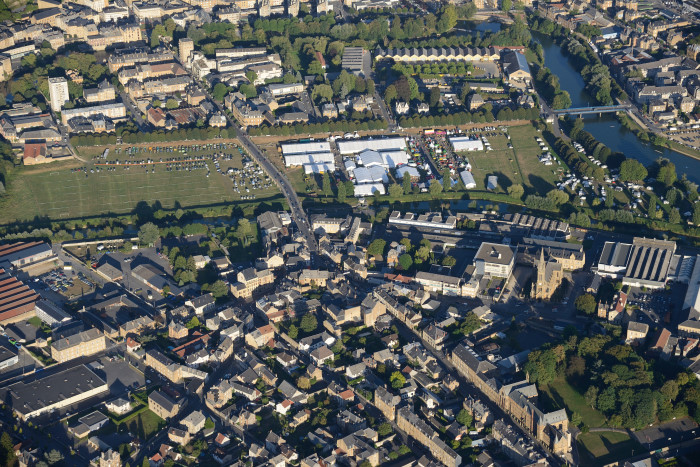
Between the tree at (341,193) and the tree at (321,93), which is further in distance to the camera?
the tree at (321,93)

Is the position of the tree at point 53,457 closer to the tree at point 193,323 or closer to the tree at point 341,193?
the tree at point 193,323

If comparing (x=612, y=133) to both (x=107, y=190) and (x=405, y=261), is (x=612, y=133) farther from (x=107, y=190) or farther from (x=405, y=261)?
(x=107, y=190)

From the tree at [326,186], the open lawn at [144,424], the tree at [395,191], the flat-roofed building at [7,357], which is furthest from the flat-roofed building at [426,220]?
the flat-roofed building at [7,357]

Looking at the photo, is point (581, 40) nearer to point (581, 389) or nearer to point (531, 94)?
point (531, 94)

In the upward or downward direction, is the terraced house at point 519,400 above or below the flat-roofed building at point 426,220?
below

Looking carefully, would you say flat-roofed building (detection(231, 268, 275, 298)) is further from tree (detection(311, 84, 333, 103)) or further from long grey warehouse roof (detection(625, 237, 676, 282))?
tree (detection(311, 84, 333, 103))

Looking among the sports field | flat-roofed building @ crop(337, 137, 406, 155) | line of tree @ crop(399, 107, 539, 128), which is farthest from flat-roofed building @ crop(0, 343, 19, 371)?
line of tree @ crop(399, 107, 539, 128)

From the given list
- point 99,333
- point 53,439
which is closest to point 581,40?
point 99,333
